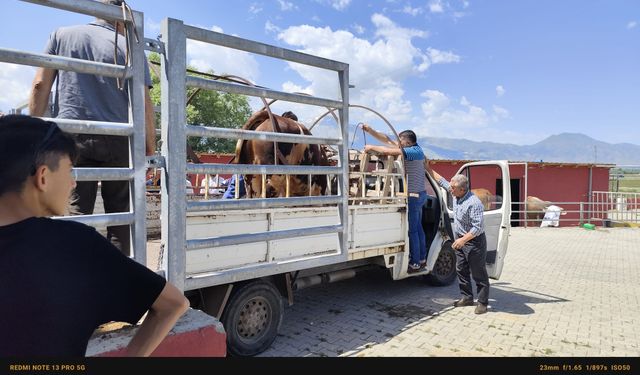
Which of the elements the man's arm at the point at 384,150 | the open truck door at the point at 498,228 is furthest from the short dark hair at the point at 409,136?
the open truck door at the point at 498,228

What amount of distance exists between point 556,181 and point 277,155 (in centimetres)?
2039

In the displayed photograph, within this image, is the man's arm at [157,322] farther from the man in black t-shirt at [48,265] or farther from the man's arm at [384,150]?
the man's arm at [384,150]

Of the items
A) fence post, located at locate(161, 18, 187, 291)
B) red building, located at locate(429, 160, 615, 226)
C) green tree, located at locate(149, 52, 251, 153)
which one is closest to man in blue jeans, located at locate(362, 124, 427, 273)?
fence post, located at locate(161, 18, 187, 291)

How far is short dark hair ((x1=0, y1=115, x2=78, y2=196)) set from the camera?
1.11m

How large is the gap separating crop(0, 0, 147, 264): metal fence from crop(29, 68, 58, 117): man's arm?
329mm

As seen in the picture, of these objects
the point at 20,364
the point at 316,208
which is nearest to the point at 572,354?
the point at 316,208

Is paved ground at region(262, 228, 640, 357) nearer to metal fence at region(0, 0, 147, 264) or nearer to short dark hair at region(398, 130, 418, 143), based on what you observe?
short dark hair at region(398, 130, 418, 143)

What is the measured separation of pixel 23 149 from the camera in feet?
3.71

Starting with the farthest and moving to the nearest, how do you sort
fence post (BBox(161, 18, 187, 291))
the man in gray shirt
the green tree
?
the green tree
fence post (BBox(161, 18, 187, 291))
the man in gray shirt

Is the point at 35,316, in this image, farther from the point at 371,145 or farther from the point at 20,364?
the point at 371,145

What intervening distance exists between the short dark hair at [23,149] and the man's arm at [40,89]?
1.30 m

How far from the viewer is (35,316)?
1084 mm

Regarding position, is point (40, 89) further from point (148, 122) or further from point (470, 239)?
point (470, 239)

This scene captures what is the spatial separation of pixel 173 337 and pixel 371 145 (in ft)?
13.6
